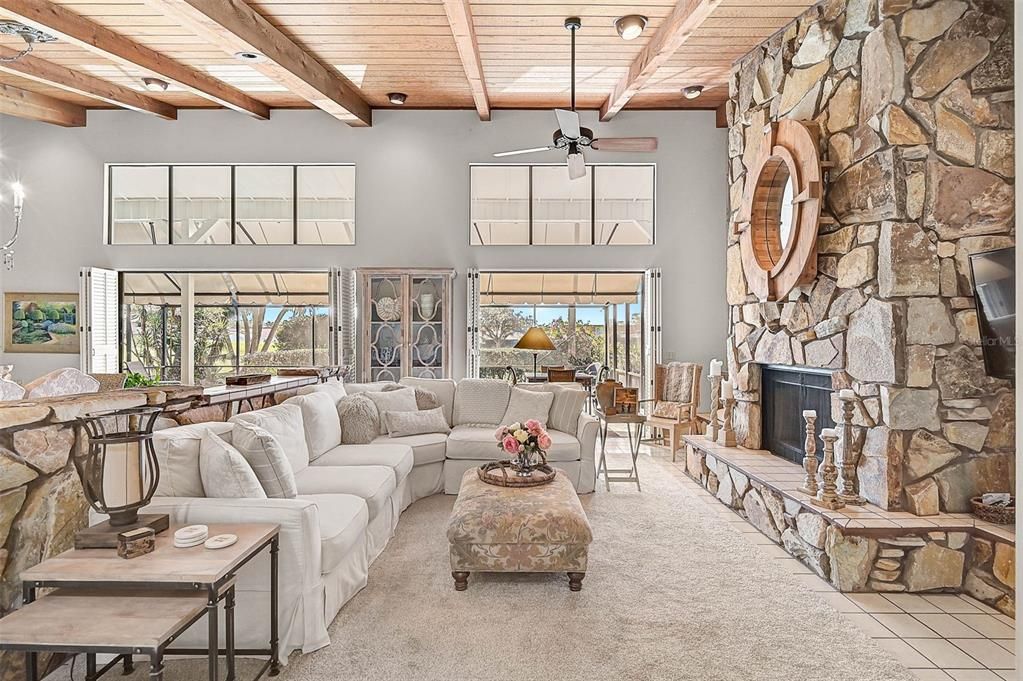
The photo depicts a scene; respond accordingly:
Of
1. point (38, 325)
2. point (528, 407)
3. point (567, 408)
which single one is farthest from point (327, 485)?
point (38, 325)

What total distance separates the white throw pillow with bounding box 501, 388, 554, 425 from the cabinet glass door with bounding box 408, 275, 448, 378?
1.85m

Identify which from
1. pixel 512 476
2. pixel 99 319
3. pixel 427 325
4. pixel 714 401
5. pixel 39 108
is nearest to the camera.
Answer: pixel 512 476

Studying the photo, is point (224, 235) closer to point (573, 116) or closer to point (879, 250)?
point (573, 116)

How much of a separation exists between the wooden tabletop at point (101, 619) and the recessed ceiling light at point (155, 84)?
5713 millimetres

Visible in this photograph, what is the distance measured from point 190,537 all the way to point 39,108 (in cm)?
693

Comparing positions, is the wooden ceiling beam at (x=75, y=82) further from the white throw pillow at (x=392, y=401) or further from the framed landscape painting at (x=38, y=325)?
the white throw pillow at (x=392, y=401)

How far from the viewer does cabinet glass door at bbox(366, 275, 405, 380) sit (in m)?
6.74

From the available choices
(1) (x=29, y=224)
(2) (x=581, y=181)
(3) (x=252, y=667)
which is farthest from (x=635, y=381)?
(1) (x=29, y=224)

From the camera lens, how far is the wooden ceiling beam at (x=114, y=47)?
13.5 ft

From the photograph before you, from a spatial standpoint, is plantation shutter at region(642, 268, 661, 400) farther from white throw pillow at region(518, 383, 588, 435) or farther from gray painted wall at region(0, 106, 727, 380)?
white throw pillow at region(518, 383, 588, 435)

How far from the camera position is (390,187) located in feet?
22.9

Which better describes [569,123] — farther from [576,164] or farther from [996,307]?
[996,307]

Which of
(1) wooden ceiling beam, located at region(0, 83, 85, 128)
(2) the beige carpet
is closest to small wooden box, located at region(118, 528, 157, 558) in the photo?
(2) the beige carpet

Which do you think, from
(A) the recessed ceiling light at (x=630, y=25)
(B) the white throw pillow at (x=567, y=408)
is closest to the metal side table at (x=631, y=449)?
(B) the white throw pillow at (x=567, y=408)
